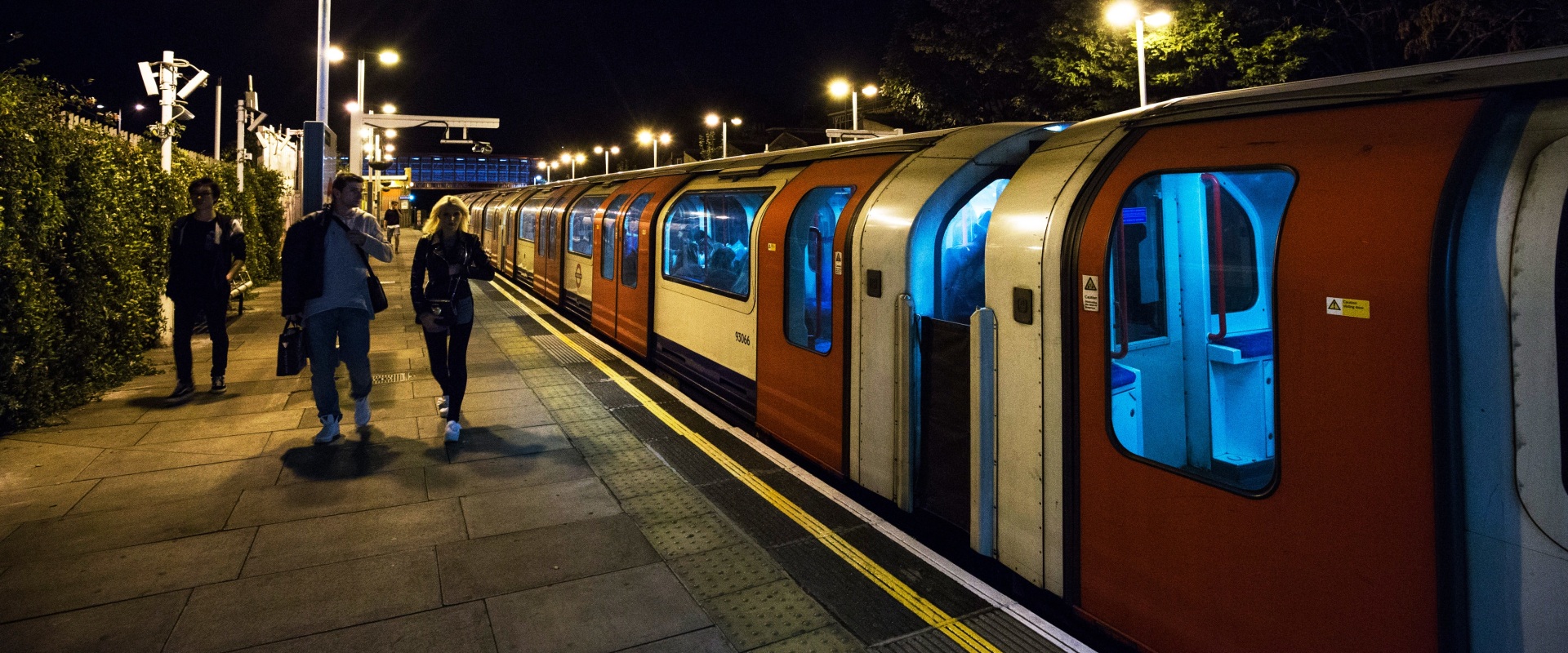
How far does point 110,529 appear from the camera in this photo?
3990 mm

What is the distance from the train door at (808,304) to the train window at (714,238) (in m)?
0.45

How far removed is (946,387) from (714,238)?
3.71 metres

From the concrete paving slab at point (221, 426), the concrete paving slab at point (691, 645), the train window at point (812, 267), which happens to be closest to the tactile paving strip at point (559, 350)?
the concrete paving slab at point (221, 426)

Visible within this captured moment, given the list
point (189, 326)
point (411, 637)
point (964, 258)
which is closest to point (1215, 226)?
point (964, 258)

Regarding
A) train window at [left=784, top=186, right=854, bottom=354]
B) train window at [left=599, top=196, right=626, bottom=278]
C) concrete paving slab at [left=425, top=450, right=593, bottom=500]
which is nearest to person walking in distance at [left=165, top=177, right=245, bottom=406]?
concrete paving slab at [left=425, top=450, right=593, bottom=500]

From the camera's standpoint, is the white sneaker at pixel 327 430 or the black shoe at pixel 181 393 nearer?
the white sneaker at pixel 327 430

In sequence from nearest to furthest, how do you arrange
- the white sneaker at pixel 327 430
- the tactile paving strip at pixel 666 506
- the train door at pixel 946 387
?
1. the train door at pixel 946 387
2. the tactile paving strip at pixel 666 506
3. the white sneaker at pixel 327 430

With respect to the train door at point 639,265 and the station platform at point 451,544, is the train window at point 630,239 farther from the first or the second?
the station platform at point 451,544

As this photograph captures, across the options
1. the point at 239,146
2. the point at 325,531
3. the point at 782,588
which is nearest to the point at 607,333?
the point at 325,531

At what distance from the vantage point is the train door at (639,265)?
8.34 m

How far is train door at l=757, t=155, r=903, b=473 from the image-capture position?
4.77 meters

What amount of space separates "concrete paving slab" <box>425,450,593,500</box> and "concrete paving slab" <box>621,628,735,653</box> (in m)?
1.99

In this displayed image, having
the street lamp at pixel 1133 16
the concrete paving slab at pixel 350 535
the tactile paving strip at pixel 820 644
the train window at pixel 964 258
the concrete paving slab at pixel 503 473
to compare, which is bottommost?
the tactile paving strip at pixel 820 644

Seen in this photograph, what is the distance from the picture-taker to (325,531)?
4.04 metres
